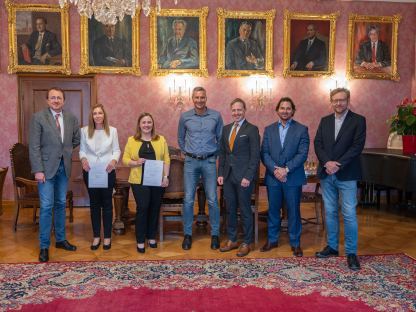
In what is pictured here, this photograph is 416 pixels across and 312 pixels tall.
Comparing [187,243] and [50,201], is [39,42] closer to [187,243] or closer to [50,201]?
[50,201]

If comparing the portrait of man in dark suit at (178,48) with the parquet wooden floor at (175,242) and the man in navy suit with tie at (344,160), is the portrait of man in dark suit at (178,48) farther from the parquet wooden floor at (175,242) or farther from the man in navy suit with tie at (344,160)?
the man in navy suit with tie at (344,160)

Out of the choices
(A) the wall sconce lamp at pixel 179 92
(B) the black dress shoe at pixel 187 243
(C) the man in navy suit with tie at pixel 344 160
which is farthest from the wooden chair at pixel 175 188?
(A) the wall sconce lamp at pixel 179 92

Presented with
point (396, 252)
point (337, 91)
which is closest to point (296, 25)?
point (337, 91)

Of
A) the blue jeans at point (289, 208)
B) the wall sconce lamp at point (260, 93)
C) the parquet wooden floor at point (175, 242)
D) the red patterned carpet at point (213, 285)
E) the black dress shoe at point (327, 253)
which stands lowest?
the parquet wooden floor at point (175, 242)

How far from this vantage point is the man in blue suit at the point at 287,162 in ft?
14.2

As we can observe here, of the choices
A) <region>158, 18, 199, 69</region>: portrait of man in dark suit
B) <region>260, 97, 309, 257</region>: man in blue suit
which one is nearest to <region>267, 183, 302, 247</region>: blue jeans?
<region>260, 97, 309, 257</region>: man in blue suit

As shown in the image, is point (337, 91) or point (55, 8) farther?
point (55, 8)

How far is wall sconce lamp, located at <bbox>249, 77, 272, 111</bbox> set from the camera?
7.27 meters

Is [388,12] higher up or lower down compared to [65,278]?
higher up

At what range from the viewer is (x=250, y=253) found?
4.49 m

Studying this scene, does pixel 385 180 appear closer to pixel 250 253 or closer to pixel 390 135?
pixel 390 135

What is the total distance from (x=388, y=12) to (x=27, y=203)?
6.39 m

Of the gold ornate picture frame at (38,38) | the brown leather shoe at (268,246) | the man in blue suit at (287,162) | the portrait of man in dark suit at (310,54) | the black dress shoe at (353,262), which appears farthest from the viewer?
the portrait of man in dark suit at (310,54)

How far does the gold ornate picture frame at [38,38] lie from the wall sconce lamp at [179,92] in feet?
5.44
